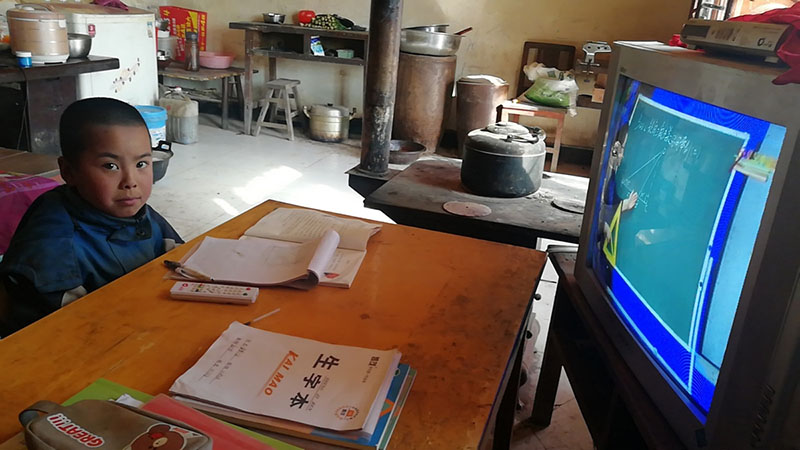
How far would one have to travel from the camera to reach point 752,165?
2.79 feet

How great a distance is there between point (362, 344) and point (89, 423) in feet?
1.35

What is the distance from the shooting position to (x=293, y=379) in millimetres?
827

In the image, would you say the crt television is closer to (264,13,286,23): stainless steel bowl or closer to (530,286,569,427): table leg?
(530,286,569,427): table leg

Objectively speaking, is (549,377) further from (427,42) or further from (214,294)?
(427,42)

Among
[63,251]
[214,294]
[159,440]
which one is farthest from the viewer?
[63,251]

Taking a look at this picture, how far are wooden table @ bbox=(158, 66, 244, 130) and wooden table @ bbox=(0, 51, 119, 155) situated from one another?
174 cm

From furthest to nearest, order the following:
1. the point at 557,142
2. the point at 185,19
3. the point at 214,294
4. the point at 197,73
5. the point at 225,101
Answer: the point at 185,19 → the point at 225,101 → the point at 197,73 → the point at 557,142 → the point at 214,294

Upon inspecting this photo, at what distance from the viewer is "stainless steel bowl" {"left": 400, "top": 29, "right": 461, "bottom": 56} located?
4758 mm

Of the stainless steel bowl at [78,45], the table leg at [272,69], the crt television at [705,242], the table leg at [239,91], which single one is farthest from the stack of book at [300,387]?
the table leg at [239,91]

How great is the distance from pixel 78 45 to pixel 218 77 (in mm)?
1921

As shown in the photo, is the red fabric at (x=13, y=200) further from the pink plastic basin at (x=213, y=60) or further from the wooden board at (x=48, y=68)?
the pink plastic basin at (x=213, y=60)

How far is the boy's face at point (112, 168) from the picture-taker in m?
1.26

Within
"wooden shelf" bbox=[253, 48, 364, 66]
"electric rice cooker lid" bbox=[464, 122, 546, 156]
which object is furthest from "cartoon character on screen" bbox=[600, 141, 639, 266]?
"wooden shelf" bbox=[253, 48, 364, 66]


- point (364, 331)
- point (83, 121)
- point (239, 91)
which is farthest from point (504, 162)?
point (239, 91)
